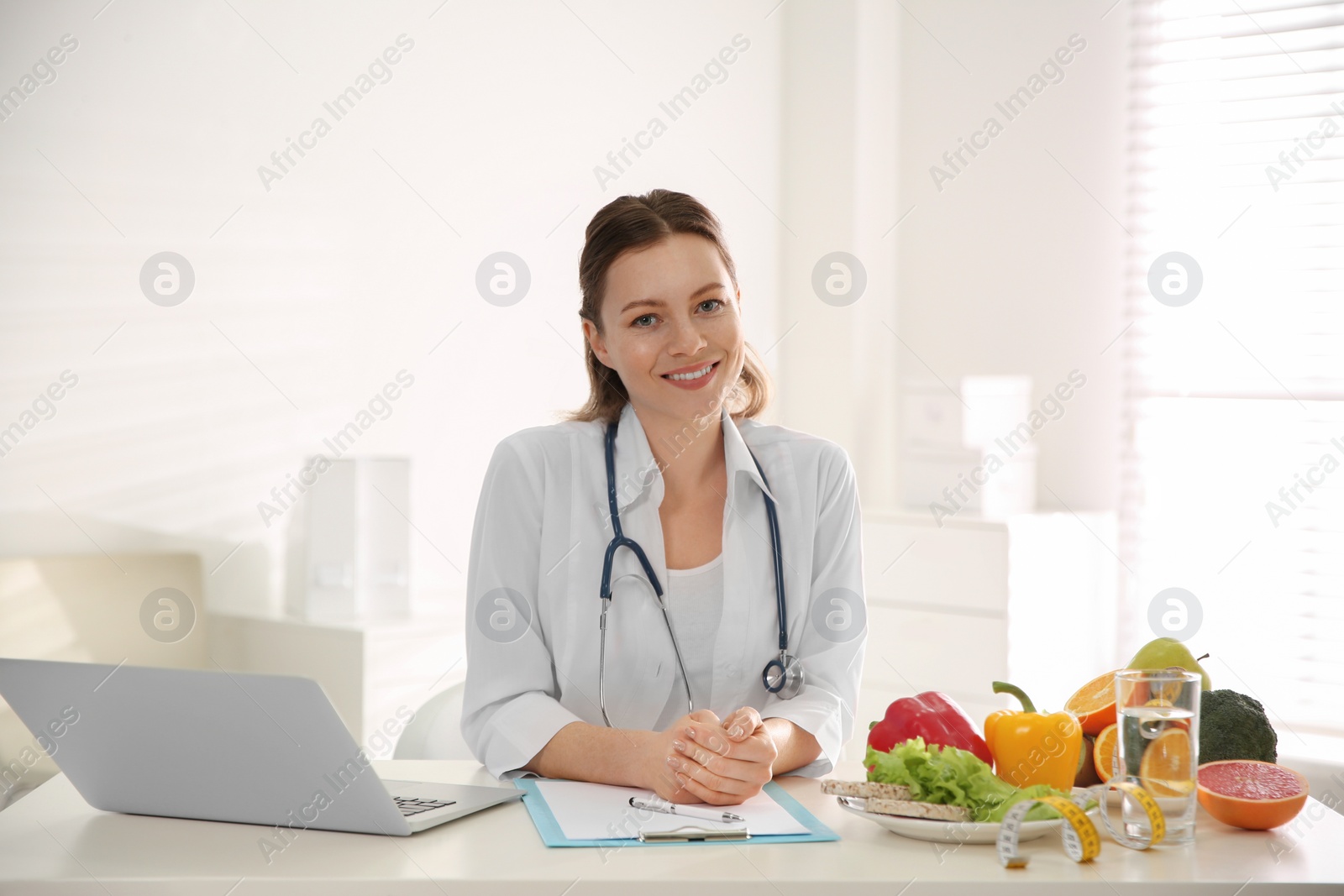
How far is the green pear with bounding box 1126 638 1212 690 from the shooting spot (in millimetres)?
1519

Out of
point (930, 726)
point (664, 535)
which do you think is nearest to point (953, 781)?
point (930, 726)

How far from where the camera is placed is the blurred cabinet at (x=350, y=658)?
3049mm

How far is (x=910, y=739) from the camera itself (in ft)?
4.66

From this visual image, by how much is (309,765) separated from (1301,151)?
4.02 metres

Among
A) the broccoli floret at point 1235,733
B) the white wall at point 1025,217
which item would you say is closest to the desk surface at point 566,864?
the broccoli floret at point 1235,733

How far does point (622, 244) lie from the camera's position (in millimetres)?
2002

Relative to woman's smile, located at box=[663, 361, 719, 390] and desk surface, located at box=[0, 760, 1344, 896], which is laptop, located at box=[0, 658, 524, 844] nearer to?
desk surface, located at box=[0, 760, 1344, 896]

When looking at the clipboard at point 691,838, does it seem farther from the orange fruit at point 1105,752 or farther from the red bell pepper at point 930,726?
the orange fruit at point 1105,752

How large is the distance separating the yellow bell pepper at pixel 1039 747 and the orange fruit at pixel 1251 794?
0.51 feet

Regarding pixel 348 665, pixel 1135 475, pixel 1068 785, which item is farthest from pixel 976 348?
pixel 1068 785

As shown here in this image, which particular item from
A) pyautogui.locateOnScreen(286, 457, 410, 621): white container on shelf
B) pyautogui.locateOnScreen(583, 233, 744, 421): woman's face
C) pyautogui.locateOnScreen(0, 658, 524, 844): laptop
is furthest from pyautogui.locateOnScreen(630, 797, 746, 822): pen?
pyautogui.locateOnScreen(286, 457, 410, 621): white container on shelf

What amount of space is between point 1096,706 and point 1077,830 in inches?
13.3

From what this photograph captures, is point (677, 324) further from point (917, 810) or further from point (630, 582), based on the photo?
point (917, 810)

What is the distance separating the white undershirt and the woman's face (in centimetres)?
29
